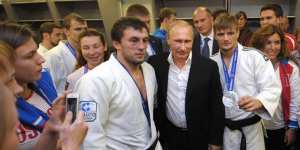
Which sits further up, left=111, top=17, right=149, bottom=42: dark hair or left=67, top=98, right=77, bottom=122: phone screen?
left=111, top=17, right=149, bottom=42: dark hair

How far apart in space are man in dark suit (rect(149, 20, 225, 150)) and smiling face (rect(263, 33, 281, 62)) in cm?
69

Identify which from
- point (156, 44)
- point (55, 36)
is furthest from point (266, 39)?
point (55, 36)

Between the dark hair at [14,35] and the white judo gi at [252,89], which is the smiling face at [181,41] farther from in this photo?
the dark hair at [14,35]

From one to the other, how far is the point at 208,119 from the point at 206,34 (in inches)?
61.8

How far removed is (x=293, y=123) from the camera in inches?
97.7

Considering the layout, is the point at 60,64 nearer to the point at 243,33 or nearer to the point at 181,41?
the point at 181,41

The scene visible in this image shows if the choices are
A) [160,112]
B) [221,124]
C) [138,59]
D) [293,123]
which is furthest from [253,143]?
[138,59]

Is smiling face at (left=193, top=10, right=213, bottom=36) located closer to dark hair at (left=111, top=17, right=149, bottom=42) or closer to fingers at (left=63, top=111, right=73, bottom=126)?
dark hair at (left=111, top=17, right=149, bottom=42)

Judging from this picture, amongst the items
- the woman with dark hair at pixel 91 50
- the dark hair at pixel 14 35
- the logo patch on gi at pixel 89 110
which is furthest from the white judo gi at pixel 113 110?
the woman with dark hair at pixel 91 50

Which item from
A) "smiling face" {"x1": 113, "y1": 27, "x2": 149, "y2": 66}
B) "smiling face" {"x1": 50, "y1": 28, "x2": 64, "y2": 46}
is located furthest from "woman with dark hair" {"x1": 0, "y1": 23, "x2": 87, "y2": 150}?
"smiling face" {"x1": 50, "y1": 28, "x2": 64, "y2": 46}

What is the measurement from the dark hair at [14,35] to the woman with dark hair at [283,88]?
1.89 meters

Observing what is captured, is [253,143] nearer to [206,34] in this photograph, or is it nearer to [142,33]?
[142,33]

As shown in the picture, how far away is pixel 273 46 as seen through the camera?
8.22ft

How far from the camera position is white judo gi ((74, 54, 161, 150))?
164 cm
